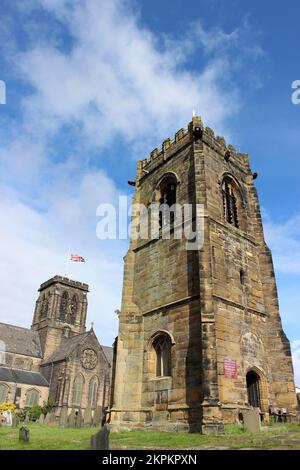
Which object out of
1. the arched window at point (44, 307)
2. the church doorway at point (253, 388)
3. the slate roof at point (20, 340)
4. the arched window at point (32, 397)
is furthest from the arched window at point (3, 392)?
the church doorway at point (253, 388)

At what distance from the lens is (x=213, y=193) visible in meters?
17.3

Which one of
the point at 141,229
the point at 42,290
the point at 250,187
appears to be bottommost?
the point at 141,229

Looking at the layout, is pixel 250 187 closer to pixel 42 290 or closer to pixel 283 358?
pixel 283 358

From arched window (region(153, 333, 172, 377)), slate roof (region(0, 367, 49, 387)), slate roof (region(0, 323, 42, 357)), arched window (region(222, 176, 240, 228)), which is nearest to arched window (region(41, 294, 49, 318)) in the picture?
slate roof (region(0, 323, 42, 357))

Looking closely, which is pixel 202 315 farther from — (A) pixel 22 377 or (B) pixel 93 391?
(A) pixel 22 377

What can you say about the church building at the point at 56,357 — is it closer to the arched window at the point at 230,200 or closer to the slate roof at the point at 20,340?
the slate roof at the point at 20,340

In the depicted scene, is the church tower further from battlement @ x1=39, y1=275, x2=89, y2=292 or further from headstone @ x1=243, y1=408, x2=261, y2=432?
headstone @ x1=243, y1=408, x2=261, y2=432

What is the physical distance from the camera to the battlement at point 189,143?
18531mm

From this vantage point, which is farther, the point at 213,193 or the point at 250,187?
the point at 250,187

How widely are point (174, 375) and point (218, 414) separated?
2730 mm

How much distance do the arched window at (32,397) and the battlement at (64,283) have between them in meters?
18.3

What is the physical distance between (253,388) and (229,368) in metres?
2.57

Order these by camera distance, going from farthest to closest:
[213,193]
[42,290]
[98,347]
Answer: [42,290], [98,347], [213,193]
